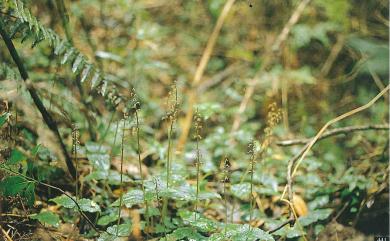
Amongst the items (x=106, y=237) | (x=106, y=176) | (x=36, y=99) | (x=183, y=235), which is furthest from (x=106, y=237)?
(x=36, y=99)

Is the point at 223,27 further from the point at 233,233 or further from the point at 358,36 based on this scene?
the point at 233,233

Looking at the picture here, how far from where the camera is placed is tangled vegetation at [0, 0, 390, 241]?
1857 millimetres

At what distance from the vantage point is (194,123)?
1831 millimetres

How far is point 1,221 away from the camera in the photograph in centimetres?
178

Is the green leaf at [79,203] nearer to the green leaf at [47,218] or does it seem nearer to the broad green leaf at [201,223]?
the green leaf at [47,218]

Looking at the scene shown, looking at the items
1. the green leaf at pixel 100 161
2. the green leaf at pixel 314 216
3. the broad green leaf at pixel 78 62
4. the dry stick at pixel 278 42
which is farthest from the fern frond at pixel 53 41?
the dry stick at pixel 278 42

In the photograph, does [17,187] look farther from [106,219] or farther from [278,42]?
[278,42]

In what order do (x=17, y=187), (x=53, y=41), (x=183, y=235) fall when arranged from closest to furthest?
(x=17, y=187)
(x=183, y=235)
(x=53, y=41)

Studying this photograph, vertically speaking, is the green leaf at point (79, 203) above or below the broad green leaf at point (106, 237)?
above

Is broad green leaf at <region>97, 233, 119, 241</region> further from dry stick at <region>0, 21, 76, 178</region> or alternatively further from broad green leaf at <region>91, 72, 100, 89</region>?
broad green leaf at <region>91, 72, 100, 89</region>

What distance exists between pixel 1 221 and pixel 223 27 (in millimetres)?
3293

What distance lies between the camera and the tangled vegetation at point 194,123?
186 centimetres

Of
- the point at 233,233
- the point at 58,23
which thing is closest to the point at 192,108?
the point at 58,23

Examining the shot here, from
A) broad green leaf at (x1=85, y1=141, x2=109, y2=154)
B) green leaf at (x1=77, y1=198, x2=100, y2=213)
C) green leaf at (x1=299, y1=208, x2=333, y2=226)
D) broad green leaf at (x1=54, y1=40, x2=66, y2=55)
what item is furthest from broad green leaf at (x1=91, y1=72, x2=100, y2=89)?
green leaf at (x1=299, y1=208, x2=333, y2=226)
